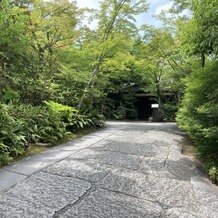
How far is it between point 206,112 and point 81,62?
23.4 feet

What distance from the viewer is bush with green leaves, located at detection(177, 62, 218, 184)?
5.94 m

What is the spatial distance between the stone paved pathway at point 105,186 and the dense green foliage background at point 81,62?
28.5 inches

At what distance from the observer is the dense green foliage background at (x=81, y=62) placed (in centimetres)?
584

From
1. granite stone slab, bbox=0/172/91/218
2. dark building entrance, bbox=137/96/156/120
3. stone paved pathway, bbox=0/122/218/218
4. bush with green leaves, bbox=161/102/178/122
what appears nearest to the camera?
granite stone slab, bbox=0/172/91/218

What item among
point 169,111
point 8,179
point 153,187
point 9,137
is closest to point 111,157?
point 153,187

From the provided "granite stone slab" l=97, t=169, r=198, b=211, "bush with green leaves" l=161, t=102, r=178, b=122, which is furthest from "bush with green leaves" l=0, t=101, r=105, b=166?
"bush with green leaves" l=161, t=102, r=178, b=122

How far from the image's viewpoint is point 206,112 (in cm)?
599

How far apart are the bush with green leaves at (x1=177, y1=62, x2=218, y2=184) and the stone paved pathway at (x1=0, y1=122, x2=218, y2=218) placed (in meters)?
0.55

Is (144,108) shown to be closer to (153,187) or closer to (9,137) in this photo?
(9,137)

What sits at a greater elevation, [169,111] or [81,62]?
[81,62]

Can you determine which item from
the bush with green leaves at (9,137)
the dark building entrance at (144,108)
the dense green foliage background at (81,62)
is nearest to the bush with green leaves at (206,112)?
the dense green foliage background at (81,62)

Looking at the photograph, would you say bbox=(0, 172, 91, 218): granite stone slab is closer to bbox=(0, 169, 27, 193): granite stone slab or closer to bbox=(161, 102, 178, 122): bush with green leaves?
bbox=(0, 169, 27, 193): granite stone slab

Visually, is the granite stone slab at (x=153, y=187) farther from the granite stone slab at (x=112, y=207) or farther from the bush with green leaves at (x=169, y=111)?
the bush with green leaves at (x=169, y=111)

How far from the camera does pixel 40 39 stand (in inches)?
381
